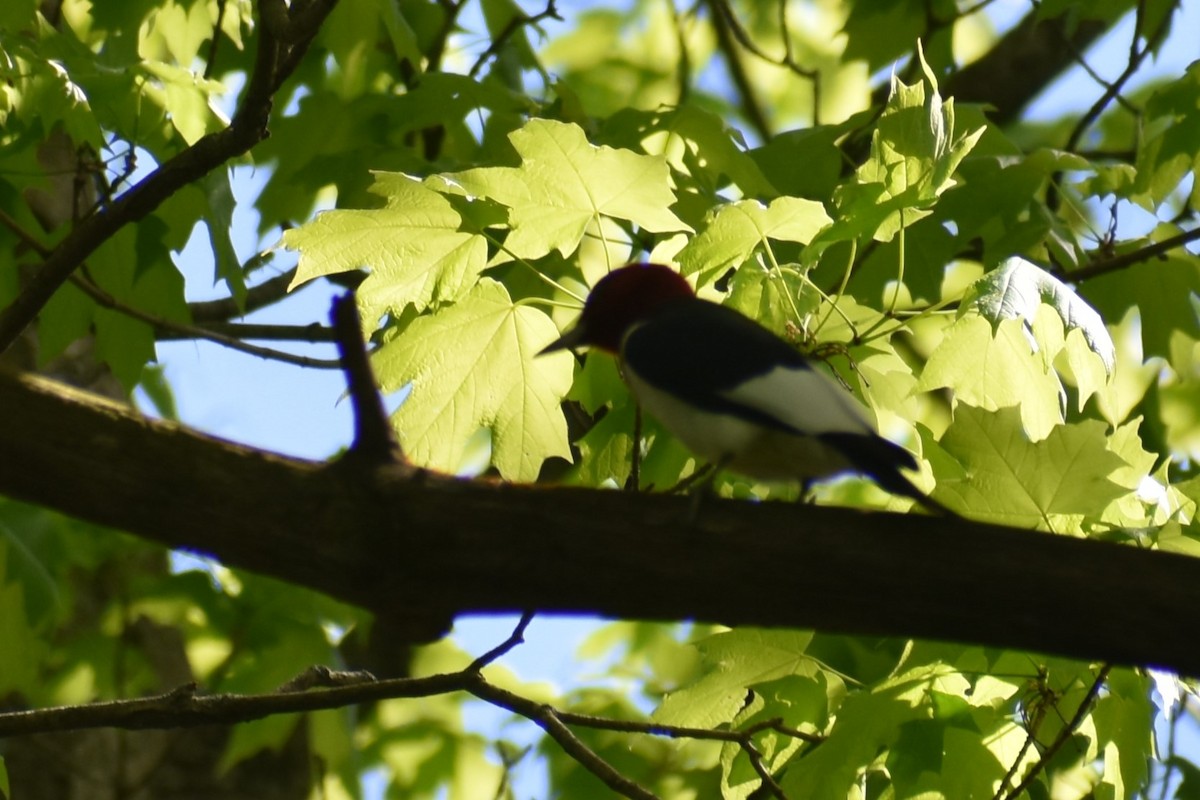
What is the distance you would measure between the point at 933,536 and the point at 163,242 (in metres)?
2.16

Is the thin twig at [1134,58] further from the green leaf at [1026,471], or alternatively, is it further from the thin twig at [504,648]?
the thin twig at [504,648]

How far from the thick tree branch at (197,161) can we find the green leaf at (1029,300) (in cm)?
130

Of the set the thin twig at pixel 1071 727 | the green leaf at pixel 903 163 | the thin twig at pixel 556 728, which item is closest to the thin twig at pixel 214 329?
the thin twig at pixel 556 728

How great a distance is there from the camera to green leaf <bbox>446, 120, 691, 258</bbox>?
2693 millimetres

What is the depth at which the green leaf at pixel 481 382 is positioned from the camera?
273cm

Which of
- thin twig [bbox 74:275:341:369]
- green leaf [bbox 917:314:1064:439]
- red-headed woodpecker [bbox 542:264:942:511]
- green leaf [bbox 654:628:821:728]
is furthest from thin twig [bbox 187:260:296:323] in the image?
green leaf [bbox 917:314:1064:439]

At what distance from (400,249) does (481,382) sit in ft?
1.06

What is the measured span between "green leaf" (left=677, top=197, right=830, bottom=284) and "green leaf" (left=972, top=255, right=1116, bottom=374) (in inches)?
15.2

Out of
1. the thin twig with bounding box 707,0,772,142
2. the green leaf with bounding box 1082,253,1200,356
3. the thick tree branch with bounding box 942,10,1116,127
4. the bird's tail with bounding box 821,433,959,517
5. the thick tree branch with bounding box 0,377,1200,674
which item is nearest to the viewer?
the thick tree branch with bounding box 0,377,1200,674

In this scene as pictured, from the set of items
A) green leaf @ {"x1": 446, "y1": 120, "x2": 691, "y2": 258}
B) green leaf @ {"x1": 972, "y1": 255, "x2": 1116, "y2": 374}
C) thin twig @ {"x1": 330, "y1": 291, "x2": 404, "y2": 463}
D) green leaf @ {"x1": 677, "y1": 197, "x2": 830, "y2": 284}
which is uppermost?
green leaf @ {"x1": 446, "y1": 120, "x2": 691, "y2": 258}

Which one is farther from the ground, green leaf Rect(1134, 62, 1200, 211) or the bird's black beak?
green leaf Rect(1134, 62, 1200, 211)

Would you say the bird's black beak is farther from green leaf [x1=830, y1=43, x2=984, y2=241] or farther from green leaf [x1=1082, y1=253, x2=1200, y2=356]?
green leaf [x1=1082, y1=253, x2=1200, y2=356]

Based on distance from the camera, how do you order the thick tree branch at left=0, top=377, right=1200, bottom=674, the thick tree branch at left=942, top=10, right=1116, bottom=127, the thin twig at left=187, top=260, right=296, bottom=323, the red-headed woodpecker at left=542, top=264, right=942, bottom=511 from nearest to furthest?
the thick tree branch at left=0, top=377, right=1200, bottom=674 < the red-headed woodpecker at left=542, top=264, right=942, bottom=511 < the thin twig at left=187, top=260, right=296, bottom=323 < the thick tree branch at left=942, top=10, right=1116, bottom=127

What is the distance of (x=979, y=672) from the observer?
2.64 metres
